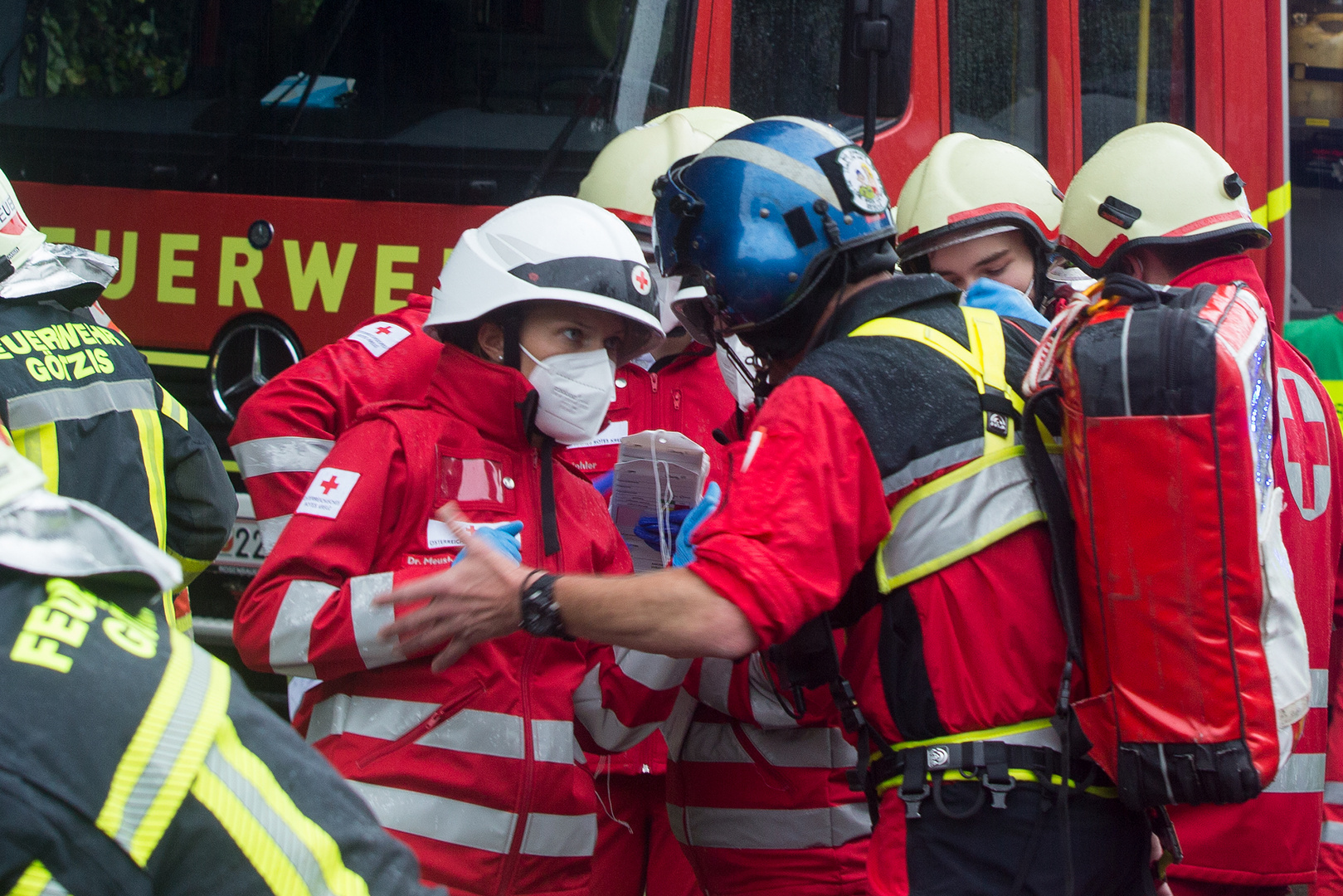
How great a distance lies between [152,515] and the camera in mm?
2852

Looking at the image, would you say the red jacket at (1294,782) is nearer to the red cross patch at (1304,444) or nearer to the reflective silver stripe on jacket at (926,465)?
the red cross patch at (1304,444)

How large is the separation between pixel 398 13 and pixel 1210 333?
313cm

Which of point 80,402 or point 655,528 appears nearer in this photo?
point 80,402

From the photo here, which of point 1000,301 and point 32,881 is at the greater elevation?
point 1000,301

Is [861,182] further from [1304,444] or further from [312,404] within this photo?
[312,404]

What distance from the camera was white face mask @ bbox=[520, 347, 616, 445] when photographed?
2.45 meters

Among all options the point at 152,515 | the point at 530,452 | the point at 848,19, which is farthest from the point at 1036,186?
the point at 152,515

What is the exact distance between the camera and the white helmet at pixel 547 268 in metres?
2.44

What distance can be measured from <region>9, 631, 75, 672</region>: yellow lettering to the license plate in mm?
3397

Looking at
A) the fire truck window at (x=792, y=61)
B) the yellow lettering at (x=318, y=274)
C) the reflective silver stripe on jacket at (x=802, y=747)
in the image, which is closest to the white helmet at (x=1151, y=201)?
the fire truck window at (x=792, y=61)

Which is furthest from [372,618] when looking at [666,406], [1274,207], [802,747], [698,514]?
[1274,207]

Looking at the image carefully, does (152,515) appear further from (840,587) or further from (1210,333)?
(1210,333)

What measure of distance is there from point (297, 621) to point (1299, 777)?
205 cm

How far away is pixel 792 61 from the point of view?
427 centimetres
